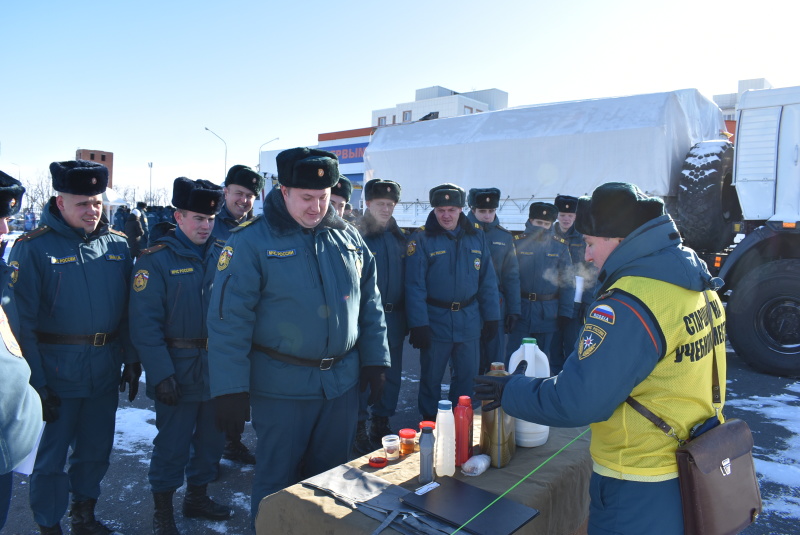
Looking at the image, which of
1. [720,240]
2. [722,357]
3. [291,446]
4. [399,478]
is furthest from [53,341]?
[720,240]

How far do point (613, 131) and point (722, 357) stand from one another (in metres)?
7.84

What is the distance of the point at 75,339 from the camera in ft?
9.67

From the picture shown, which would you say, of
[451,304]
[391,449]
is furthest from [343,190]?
[391,449]

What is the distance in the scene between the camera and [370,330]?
2.86 meters

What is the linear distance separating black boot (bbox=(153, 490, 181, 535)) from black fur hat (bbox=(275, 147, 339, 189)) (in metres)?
2.01

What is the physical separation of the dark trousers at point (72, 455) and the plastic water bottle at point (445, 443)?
84.7 inches

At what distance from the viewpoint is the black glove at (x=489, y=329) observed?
4742 millimetres

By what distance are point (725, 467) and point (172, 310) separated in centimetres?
289

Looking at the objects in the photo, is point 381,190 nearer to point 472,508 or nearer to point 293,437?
point 293,437

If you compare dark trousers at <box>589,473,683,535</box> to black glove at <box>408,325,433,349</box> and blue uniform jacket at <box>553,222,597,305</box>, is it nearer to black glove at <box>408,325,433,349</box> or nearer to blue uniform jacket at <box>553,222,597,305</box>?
black glove at <box>408,325,433,349</box>

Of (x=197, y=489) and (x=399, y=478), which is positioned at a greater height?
(x=399, y=478)

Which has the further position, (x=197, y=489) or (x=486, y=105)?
(x=486, y=105)

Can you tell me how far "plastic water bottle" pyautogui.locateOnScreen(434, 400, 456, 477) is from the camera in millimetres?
2000

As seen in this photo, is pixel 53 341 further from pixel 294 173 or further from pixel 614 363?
pixel 614 363
